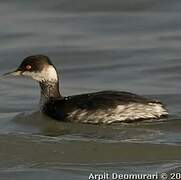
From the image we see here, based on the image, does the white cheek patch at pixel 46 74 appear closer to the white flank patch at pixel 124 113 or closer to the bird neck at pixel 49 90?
the bird neck at pixel 49 90

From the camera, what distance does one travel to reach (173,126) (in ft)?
38.6

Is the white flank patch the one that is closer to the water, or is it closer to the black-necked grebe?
the black-necked grebe

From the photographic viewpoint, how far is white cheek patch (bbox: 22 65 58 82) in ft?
43.2

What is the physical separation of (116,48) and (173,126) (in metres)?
5.04

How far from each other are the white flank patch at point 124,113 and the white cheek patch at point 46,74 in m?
1.11

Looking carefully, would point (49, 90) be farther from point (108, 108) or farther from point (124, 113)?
point (124, 113)

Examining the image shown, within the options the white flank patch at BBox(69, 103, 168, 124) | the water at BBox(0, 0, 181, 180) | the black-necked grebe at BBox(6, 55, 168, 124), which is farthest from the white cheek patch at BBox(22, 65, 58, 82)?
the white flank patch at BBox(69, 103, 168, 124)

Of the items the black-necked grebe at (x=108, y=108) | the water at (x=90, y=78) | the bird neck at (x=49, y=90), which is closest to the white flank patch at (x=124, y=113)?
the black-necked grebe at (x=108, y=108)

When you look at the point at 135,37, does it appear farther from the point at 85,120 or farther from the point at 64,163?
the point at 64,163

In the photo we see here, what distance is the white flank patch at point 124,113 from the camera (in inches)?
479

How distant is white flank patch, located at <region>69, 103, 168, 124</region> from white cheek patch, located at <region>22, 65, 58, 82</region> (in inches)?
43.5

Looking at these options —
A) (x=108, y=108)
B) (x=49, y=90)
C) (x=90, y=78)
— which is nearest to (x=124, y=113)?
(x=108, y=108)

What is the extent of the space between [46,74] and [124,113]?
4.88ft

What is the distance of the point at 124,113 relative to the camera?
40.1ft
